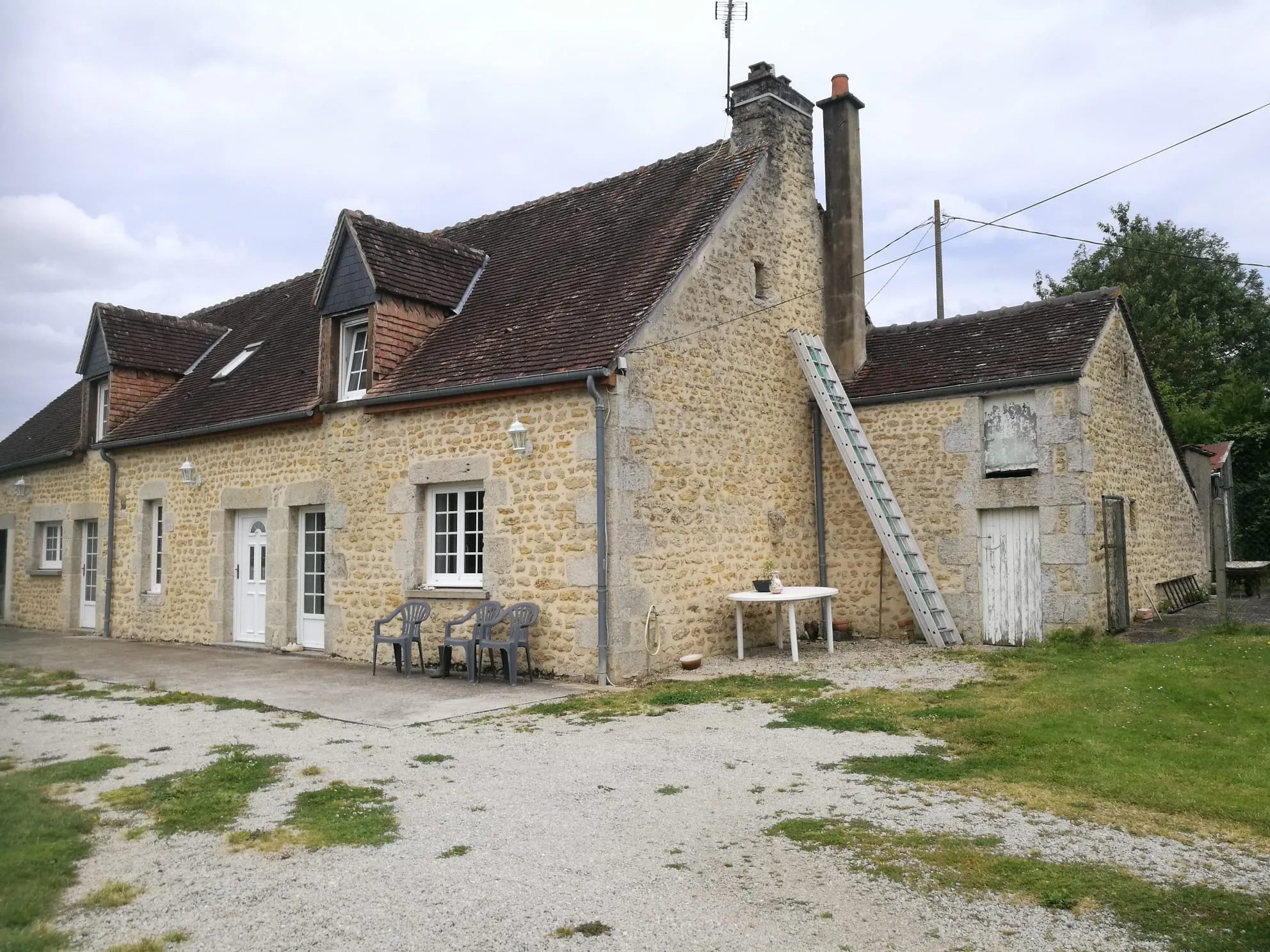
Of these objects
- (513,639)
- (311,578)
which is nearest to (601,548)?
(513,639)

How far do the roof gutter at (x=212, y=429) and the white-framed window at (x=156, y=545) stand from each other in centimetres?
104

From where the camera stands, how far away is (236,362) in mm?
Result: 15766

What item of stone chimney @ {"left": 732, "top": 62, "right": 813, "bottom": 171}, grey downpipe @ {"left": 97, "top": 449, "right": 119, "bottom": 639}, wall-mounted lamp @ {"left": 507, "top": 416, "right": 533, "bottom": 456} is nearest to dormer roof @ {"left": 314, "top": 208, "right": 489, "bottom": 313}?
wall-mounted lamp @ {"left": 507, "top": 416, "right": 533, "bottom": 456}

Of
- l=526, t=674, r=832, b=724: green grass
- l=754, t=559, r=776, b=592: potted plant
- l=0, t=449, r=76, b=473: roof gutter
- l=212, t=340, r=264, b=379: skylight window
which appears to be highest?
l=212, t=340, r=264, b=379: skylight window

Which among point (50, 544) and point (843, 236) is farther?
point (50, 544)

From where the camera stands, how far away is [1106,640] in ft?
35.5

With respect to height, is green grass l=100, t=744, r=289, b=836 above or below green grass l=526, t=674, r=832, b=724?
below

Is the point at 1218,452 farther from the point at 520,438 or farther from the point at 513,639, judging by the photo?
the point at 513,639

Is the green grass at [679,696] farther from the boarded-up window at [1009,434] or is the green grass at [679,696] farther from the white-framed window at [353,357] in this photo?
the white-framed window at [353,357]

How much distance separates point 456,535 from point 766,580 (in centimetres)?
371

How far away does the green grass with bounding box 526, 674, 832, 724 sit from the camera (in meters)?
8.05

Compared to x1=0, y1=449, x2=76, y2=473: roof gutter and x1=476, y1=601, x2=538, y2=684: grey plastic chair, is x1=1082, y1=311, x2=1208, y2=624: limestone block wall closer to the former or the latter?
x1=476, y1=601, x2=538, y2=684: grey plastic chair

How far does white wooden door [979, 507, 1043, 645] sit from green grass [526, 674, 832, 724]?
3.49m

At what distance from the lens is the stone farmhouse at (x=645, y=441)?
998cm
